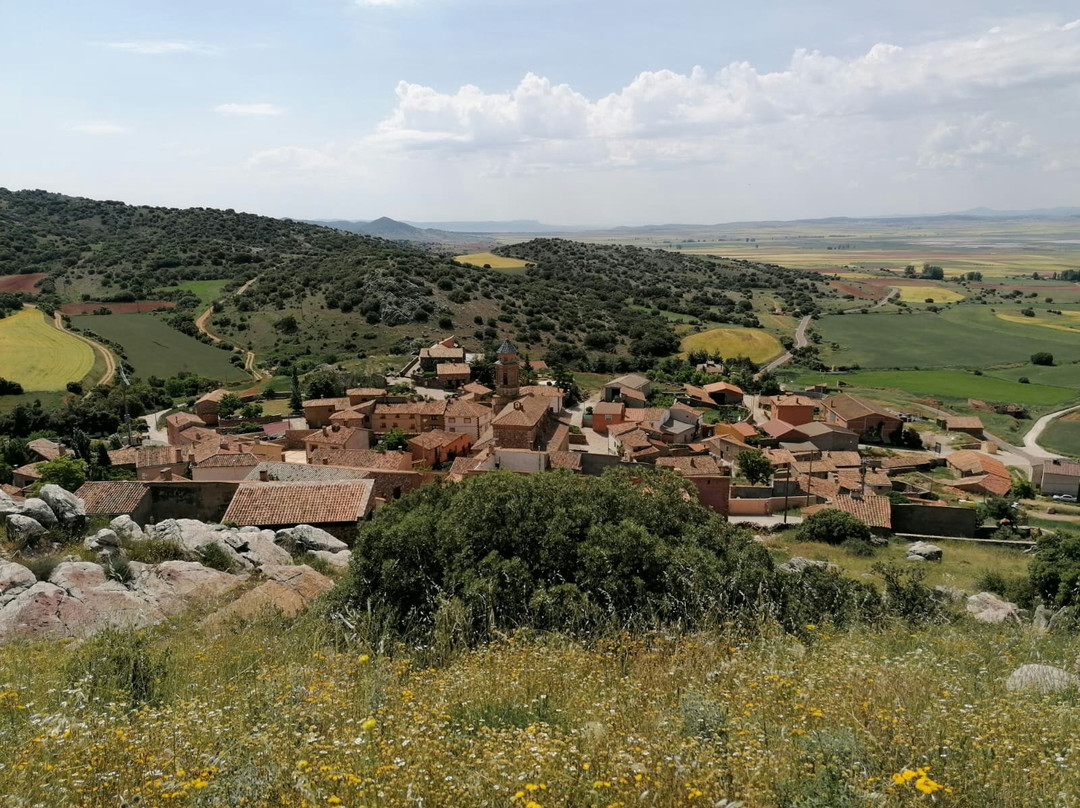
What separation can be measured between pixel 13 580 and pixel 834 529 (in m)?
26.4

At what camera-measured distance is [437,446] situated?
130ft

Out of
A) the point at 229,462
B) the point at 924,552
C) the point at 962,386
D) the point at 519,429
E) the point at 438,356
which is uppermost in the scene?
the point at 438,356

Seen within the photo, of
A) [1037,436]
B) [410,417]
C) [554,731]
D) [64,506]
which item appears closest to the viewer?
[554,731]

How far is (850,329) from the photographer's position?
100500 millimetres

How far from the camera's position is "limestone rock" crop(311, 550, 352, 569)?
16625mm

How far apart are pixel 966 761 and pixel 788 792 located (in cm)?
123

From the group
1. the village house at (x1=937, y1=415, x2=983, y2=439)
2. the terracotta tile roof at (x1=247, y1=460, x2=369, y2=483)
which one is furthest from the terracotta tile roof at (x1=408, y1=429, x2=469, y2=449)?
the village house at (x1=937, y1=415, x2=983, y2=439)

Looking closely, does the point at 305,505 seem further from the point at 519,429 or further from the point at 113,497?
the point at 519,429

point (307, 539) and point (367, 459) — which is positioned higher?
point (307, 539)

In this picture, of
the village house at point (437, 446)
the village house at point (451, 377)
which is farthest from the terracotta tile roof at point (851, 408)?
the village house at point (451, 377)

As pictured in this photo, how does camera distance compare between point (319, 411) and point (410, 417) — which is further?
point (319, 411)

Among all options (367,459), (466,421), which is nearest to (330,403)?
(466,421)

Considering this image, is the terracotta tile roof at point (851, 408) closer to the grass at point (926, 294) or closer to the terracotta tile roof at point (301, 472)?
the terracotta tile roof at point (301, 472)

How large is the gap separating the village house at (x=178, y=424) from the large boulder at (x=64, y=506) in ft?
98.8
